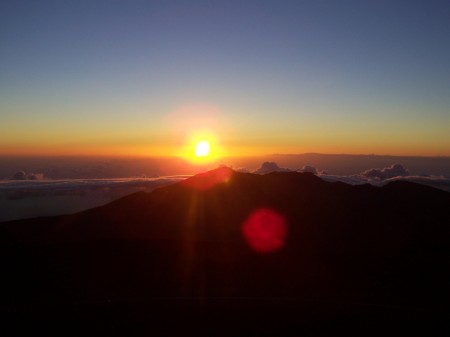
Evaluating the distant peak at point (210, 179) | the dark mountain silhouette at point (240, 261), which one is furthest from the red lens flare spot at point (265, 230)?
the distant peak at point (210, 179)

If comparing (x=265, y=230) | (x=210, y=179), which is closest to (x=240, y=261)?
(x=265, y=230)

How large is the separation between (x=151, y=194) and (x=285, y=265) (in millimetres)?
27784

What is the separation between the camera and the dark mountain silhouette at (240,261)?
14.8m

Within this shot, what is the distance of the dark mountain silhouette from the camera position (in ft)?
48.4

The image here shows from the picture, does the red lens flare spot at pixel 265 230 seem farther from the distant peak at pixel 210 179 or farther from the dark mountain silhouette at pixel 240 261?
the distant peak at pixel 210 179

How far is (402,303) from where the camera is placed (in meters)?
19.8

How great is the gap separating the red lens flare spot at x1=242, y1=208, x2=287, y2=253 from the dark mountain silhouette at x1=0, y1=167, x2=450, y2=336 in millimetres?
153

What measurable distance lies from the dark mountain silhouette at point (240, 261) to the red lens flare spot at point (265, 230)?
153 millimetres

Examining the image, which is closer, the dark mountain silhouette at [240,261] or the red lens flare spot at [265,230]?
the dark mountain silhouette at [240,261]

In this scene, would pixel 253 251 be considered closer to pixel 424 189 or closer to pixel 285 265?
pixel 285 265

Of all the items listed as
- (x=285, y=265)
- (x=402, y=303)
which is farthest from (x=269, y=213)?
(x=402, y=303)

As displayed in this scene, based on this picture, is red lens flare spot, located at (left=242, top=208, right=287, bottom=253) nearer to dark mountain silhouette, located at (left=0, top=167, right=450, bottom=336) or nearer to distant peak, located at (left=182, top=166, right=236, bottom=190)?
dark mountain silhouette, located at (left=0, top=167, right=450, bottom=336)

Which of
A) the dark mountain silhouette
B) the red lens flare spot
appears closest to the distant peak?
the dark mountain silhouette

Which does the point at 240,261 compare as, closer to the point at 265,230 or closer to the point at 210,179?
the point at 265,230
